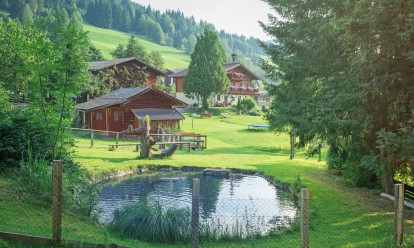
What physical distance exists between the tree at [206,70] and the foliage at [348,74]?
137ft

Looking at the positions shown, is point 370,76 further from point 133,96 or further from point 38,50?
point 133,96

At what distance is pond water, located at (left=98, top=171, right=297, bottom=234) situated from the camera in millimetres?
13516

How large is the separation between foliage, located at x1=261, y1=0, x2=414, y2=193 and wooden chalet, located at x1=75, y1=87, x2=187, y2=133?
2423 centimetres

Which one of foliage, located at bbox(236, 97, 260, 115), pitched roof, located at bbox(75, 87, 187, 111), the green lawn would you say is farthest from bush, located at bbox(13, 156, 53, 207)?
foliage, located at bbox(236, 97, 260, 115)

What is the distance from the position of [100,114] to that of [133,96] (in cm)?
426

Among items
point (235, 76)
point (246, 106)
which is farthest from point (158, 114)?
point (235, 76)

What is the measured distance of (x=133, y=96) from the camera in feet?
133

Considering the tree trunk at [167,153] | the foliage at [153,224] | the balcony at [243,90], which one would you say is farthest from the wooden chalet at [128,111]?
the balcony at [243,90]

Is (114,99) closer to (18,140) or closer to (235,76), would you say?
(18,140)

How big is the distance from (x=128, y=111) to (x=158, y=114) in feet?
9.72

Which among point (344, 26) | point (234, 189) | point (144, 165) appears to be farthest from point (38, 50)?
point (144, 165)

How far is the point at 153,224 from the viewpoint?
11.0 meters

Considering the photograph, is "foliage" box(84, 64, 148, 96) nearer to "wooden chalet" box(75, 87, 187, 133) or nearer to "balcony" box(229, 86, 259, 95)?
"wooden chalet" box(75, 87, 187, 133)

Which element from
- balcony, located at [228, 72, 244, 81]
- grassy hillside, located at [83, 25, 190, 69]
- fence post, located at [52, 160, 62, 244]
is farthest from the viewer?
grassy hillside, located at [83, 25, 190, 69]
